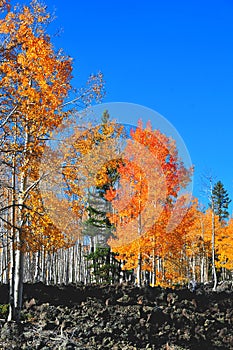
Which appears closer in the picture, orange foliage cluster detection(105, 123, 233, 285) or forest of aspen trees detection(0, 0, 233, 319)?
forest of aspen trees detection(0, 0, 233, 319)

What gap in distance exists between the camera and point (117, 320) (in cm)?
1016

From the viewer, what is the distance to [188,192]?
52.9 feet

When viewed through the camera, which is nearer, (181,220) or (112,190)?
(181,220)

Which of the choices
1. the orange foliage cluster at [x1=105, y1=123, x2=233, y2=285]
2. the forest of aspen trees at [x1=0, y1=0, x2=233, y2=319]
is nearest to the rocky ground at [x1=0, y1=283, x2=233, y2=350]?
the forest of aspen trees at [x1=0, y1=0, x2=233, y2=319]

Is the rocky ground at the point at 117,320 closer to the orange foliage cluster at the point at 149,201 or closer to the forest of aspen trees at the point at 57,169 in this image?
the forest of aspen trees at the point at 57,169

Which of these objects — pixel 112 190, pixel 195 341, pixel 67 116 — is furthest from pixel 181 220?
pixel 67 116

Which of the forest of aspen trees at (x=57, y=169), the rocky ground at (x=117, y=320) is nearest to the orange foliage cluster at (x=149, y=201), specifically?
the forest of aspen trees at (x=57, y=169)

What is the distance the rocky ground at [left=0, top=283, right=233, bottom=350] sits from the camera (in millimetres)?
9055

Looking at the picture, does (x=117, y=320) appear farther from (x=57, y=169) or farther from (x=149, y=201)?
(x=149, y=201)

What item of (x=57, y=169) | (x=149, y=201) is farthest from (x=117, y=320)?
(x=149, y=201)

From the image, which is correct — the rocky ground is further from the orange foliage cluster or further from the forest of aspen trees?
the orange foliage cluster

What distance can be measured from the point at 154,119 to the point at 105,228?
540 centimetres

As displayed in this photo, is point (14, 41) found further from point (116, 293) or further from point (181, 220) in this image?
point (181, 220)

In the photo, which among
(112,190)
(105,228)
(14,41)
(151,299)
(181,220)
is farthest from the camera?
(105,228)
